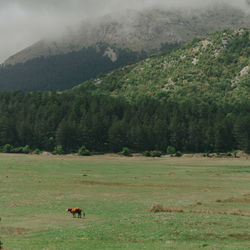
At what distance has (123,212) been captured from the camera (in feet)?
123

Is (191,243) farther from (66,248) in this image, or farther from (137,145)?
(137,145)

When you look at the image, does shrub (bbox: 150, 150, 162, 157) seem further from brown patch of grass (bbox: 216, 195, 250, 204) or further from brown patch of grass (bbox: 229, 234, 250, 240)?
brown patch of grass (bbox: 229, 234, 250, 240)

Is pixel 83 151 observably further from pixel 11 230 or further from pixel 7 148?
pixel 11 230

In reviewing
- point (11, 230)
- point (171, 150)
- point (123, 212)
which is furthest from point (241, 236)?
point (171, 150)

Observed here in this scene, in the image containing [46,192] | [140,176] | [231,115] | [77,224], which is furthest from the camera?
[231,115]

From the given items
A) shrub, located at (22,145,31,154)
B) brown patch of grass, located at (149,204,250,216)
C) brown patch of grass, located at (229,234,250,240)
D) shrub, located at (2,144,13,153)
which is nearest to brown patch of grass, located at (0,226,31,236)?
brown patch of grass, located at (149,204,250,216)

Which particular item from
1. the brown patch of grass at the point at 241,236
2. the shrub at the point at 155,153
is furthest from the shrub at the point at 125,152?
the brown patch of grass at the point at 241,236

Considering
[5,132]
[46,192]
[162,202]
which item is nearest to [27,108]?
[5,132]

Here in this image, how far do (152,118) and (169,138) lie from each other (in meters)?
20.0

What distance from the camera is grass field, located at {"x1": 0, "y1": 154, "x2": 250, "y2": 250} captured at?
83.8 feet

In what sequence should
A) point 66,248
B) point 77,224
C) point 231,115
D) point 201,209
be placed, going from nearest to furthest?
point 66,248 < point 77,224 < point 201,209 < point 231,115

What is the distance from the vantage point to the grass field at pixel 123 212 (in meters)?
25.5

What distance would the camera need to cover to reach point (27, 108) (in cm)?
18912

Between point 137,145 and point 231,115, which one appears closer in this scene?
point 137,145
